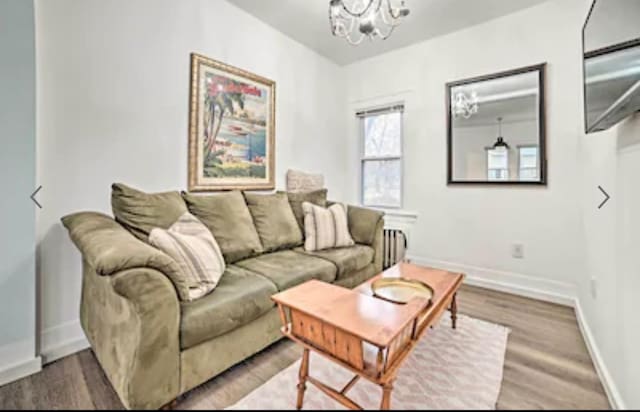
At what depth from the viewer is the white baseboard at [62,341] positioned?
65.9 inches

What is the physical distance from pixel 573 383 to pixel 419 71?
3.35m

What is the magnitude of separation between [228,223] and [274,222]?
44cm

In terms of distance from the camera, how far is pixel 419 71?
11.0ft

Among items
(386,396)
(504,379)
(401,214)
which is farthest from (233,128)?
(504,379)

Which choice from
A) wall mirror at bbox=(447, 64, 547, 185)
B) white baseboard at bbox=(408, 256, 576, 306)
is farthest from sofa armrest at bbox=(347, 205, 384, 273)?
wall mirror at bbox=(447, 64, 547, 185)

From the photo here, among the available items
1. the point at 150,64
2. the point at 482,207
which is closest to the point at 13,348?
the point at 150,64

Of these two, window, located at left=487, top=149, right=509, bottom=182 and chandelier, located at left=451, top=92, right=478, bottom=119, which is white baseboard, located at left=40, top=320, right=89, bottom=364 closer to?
window, located at left=487, top=149, right=509, bottom=182

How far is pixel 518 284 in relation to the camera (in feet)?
9.05

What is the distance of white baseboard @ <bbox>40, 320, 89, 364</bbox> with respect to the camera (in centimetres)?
167

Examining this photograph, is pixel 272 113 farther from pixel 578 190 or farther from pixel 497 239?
pixel 578 190

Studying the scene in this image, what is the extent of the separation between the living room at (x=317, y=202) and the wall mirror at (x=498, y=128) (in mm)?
20

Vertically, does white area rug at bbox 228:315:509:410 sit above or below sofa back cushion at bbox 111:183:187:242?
below

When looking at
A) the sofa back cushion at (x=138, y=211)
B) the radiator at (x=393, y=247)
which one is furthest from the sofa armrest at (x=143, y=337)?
the radiator at (x=393, y=247)

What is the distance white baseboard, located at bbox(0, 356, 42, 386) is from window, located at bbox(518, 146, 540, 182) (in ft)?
12.1
